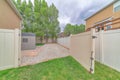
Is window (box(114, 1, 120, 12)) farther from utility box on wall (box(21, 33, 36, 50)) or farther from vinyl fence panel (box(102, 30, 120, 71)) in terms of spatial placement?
utility box on wall (box(21, 33, 36, 50))

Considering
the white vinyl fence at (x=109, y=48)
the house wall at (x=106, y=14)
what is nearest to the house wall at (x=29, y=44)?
the white vinyl fence at (x=109, y=48)

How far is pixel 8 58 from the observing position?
4051 millimetres

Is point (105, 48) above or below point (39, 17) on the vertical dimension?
below

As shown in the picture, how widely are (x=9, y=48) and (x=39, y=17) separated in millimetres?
17345

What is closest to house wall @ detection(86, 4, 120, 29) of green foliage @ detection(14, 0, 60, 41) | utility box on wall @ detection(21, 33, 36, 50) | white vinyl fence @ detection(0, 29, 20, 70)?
white vinyl fence @ detection(0, 29, 20, 70)

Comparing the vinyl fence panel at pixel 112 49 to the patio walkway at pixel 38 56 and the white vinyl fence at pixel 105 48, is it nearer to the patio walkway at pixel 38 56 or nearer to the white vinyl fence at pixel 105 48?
the white vinyl fence at pixel 105 48

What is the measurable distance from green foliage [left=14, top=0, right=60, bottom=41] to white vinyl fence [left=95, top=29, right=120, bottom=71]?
15.5 metres

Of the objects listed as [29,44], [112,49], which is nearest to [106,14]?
[112,49]

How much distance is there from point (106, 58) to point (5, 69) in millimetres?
4997

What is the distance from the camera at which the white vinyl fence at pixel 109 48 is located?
→ 3.76 metres

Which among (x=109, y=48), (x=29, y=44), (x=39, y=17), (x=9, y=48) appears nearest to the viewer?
(x=9, y=48)

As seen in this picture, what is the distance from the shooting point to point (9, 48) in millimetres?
4047

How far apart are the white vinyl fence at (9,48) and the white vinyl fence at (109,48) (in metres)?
4.45

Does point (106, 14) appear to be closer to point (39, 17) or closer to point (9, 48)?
point (9, 48)
